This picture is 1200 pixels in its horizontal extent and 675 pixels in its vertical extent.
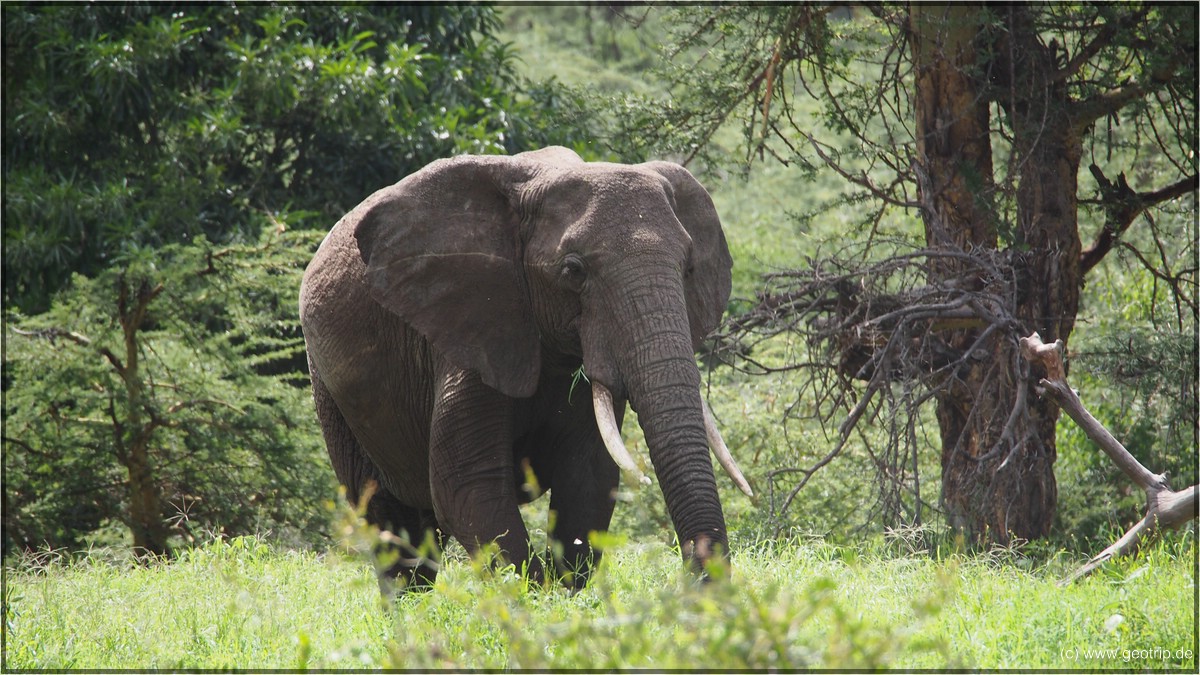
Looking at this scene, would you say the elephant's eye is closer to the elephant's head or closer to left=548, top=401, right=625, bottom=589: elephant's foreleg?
the elephant's head

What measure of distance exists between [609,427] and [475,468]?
2.80 feet

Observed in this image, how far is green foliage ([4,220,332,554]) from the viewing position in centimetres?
1068

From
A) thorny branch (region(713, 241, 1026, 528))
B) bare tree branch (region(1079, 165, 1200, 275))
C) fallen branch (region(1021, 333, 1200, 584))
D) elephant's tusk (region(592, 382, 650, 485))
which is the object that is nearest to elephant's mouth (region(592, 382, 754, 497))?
elephant's tusk (region(592, 382, 650, 485))

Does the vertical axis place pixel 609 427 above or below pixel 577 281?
below

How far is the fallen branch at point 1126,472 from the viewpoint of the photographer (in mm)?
5461

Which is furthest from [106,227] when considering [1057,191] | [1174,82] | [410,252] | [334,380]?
[1174,82]

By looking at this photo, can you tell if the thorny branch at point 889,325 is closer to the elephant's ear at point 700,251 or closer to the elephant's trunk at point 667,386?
the elephant's ear at point 700,251

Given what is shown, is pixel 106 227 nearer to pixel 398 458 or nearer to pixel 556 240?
pixel 398 458

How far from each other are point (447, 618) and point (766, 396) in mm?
8876

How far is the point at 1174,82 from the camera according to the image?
8.74m

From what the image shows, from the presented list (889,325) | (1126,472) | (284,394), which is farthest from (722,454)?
(284,394)

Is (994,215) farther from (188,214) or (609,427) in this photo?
(188,214)

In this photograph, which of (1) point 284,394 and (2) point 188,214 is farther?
(2) point 188,214

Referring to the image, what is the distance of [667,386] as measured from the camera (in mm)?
5270
